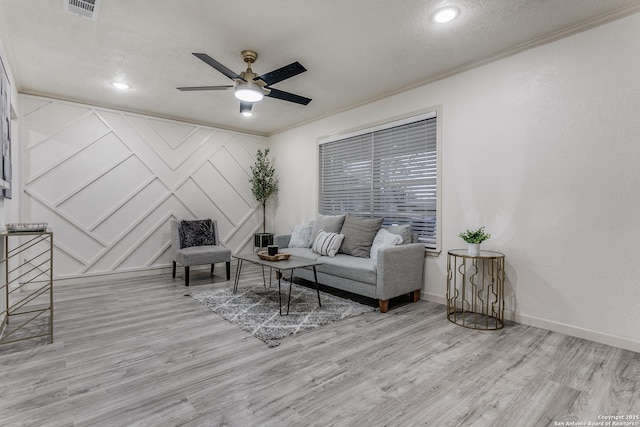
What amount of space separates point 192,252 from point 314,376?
296 centimetres

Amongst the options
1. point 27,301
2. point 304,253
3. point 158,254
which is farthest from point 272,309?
point 158,254

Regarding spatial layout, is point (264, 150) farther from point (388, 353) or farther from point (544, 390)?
point (544, 390)

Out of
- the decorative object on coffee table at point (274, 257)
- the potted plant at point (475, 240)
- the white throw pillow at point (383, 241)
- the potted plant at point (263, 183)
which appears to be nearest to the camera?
the potted plant at point (475, 240)

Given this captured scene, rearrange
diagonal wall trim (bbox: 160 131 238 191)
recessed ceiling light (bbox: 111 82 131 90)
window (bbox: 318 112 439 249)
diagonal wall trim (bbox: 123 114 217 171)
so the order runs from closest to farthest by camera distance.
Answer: window (bbox: 318 112 439 249)
recessed ceiling light (bbox: 111 82 131 90)
diagonal wall trim (bbox: 123 114 217 171)
diagonal wall trim (bbox: 160 131 238 191)

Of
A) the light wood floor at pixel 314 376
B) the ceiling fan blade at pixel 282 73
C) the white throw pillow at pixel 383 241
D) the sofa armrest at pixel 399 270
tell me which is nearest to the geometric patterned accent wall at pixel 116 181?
the light wood floor at pixel 314 376

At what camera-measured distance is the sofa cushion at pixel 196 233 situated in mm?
4832

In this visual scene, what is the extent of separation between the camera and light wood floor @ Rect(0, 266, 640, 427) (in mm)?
1635

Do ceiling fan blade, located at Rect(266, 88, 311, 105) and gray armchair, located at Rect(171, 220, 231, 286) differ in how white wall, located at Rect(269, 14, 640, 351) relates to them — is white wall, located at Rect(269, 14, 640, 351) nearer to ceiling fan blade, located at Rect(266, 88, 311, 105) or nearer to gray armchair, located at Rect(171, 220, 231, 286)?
ceiling fan blade, located at Rect(266, 88, 311, 105)

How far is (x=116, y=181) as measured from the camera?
15.5 feet

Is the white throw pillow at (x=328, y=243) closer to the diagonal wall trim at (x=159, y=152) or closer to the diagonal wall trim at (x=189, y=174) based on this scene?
the diagonal wall trim at (x=189, y=174)

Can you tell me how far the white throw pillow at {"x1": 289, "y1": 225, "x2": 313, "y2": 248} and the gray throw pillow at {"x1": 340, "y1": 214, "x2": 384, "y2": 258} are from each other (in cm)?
71

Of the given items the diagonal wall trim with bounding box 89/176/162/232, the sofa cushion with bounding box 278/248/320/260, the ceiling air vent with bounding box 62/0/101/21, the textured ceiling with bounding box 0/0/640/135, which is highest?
the textured ceiling with bounding box 0/0/640/135

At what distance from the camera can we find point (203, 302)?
3.54m

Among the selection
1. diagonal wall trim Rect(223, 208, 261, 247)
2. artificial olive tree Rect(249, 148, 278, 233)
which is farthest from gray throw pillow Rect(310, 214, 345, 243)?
diagonal wall trim Rect(223, 208, 261, 247)
